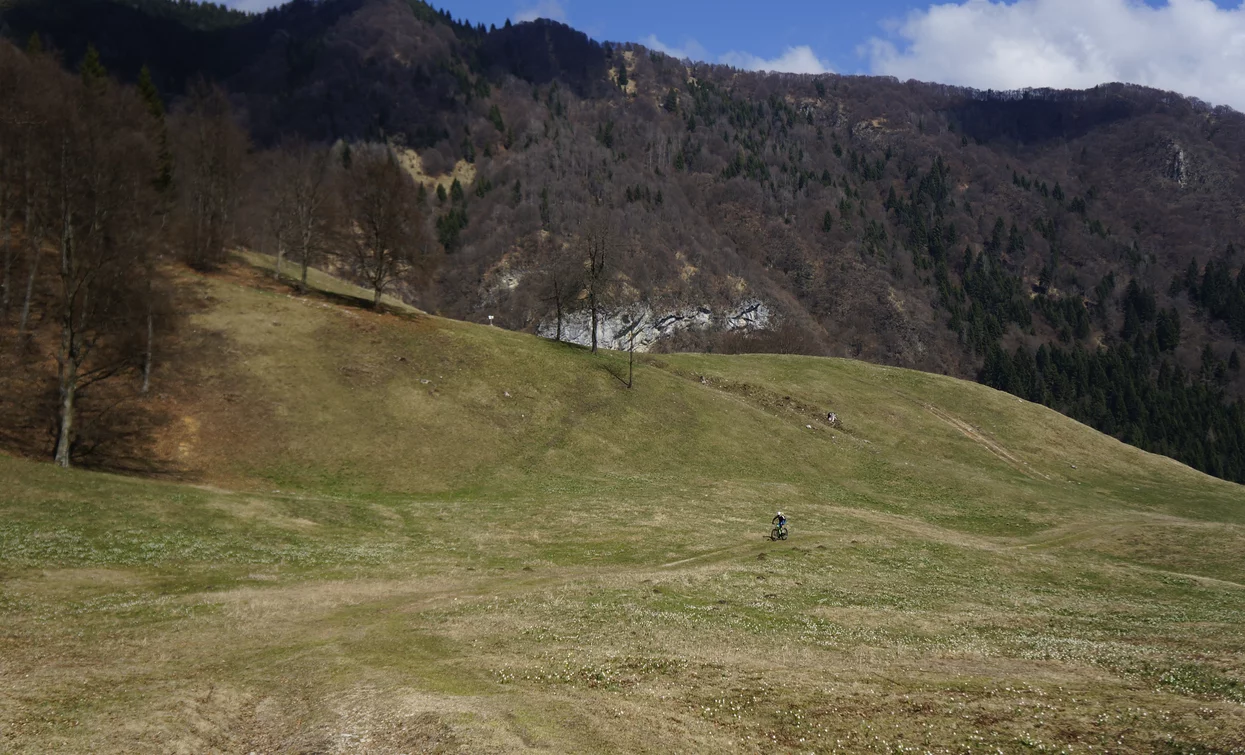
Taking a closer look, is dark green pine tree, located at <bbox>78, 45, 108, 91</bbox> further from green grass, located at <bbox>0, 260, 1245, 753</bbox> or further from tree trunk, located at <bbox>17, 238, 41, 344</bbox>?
tree trunk, located at <bbox>17, 238, 41, 344</bbox>

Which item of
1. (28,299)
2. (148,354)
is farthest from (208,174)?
(148,354)

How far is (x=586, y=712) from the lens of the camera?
64.3 ft

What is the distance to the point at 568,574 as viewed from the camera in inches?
1496

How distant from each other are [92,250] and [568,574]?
34377 mm

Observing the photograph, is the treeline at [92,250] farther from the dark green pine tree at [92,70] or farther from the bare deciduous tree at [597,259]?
the bare deciduous tree at [597,259]

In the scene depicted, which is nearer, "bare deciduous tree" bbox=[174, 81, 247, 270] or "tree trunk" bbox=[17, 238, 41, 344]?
"tree trunk" bbox=[17, 238, 41, 344]

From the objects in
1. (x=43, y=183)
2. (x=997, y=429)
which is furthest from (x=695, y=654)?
(x=997, y=429)

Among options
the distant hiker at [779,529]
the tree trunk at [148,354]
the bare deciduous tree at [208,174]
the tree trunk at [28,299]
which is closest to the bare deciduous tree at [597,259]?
the bare deciduous tree at [208,174]

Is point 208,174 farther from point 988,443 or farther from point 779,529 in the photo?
point 988,443

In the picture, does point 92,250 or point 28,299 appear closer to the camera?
point 92,250

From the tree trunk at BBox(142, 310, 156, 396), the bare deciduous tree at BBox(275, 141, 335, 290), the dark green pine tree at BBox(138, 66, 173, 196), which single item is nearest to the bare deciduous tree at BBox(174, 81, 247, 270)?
the dark green pine tree at BBox(138, 66, 173, 196)

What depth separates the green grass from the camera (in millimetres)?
19031

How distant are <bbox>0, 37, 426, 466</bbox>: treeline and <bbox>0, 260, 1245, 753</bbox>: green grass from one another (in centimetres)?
539

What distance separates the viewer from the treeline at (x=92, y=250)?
4566 cm
